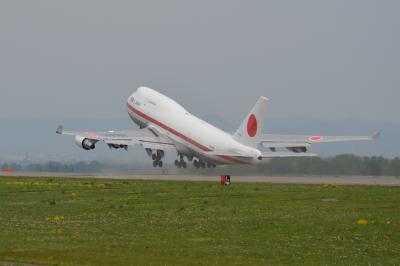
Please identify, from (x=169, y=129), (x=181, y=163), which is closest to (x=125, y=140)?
(x=169, y=129)

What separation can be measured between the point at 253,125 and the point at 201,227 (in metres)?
45.9

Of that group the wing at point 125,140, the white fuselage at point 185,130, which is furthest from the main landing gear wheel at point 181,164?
the wing at point 125,140

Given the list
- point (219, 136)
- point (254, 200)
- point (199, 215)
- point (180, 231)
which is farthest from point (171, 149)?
point (180, 231)

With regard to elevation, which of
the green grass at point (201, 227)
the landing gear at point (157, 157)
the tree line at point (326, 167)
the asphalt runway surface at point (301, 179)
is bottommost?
the green grass at point (201, 227)

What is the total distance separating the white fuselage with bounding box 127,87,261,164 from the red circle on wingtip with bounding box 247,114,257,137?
1427 mm

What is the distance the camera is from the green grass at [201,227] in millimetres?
31031

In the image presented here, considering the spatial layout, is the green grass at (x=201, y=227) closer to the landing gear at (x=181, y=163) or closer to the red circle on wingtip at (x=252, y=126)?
the red circle on wingtip at (x=252, y=126)

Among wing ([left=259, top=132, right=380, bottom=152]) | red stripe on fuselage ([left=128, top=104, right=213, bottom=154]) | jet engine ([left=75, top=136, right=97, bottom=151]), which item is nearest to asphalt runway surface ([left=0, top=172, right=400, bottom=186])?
red stripe on fuselage ([left=128, top=104, right=213, bottom=154])

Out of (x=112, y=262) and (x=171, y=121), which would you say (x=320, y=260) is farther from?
(x=171, y=121)

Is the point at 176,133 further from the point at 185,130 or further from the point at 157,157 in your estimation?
the point at 157,157

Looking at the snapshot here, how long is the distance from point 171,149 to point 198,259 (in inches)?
2730

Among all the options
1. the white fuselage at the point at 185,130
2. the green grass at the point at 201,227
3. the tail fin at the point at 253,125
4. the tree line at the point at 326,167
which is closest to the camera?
the green grass at the point at 201,227

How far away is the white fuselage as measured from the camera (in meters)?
87.3

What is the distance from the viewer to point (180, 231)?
38094 millimetres
